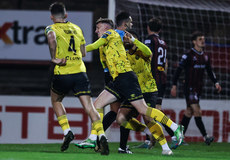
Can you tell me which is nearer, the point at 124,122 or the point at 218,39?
the point at 124,122

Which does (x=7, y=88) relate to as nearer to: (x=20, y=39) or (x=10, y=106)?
(x=20, y=39)

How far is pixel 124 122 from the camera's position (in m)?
7.41

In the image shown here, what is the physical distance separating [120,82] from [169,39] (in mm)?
7977

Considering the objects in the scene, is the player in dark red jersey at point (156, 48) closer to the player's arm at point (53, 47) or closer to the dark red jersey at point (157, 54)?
the dark red jersey at point (157, 54)

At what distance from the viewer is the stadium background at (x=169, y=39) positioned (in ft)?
37.4

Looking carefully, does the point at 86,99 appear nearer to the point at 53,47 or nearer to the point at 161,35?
the point at 53,47

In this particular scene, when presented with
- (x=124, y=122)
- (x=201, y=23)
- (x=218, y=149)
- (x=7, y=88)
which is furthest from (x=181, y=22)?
(x=124, y=122)

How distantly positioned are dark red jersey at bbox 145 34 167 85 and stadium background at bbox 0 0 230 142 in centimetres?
188

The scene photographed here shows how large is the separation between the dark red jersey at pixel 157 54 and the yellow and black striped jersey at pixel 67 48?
6.05 ft

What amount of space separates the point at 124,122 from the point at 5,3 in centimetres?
1177

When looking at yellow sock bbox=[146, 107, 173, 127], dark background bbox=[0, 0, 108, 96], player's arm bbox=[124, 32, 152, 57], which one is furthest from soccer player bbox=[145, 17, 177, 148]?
dark background bbox=[0, 0, 108, 96]

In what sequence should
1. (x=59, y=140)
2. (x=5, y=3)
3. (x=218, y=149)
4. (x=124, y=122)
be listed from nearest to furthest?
(x=124, y=122) < (x=218, y=149) < (x=59, y=140) < (x=5, y=3)

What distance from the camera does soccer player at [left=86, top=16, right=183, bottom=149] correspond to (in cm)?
677

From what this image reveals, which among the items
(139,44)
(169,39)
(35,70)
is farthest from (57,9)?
(35,70)
